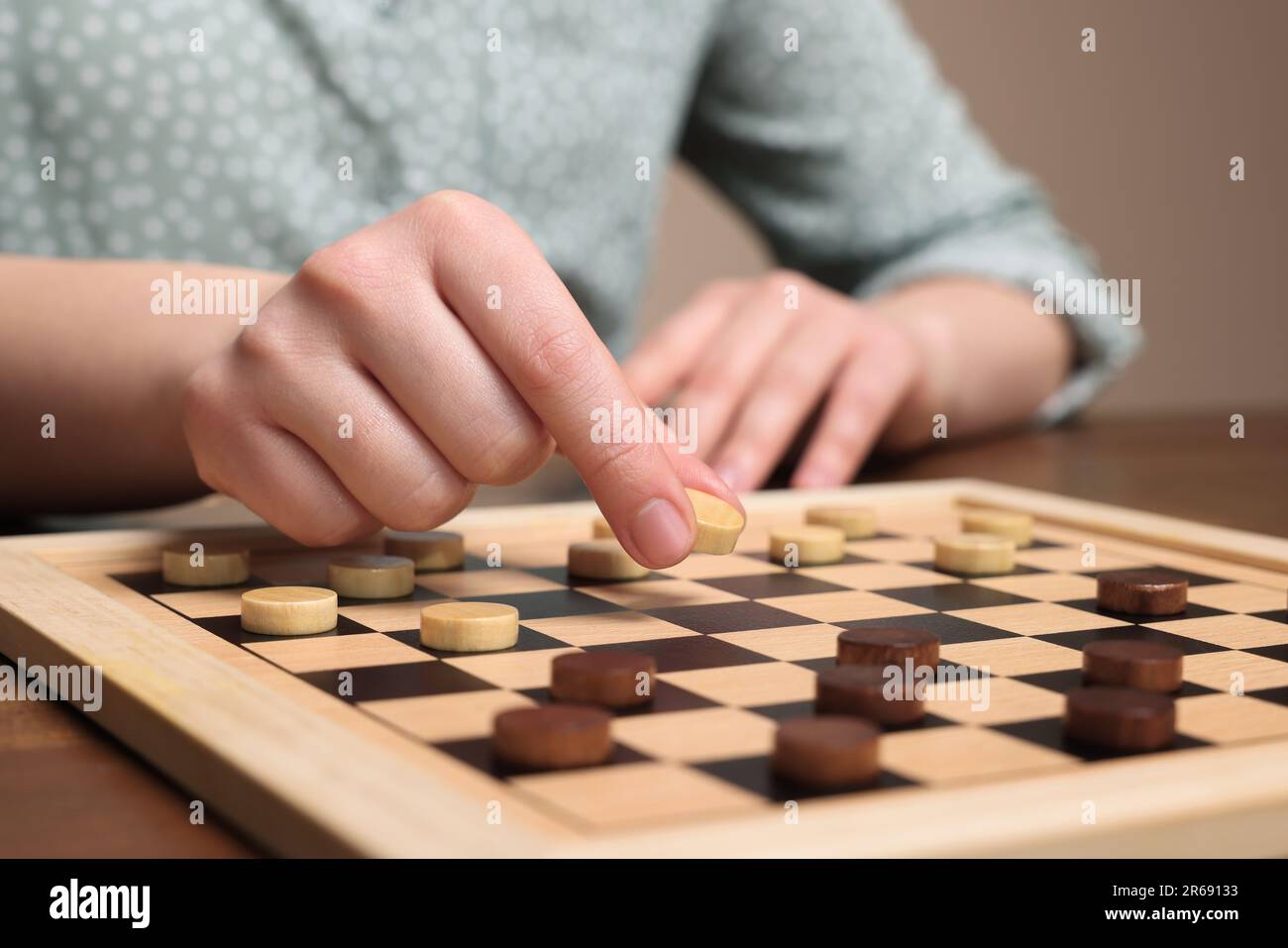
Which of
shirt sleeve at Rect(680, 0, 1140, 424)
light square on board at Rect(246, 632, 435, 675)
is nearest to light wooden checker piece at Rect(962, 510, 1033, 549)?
light square on board at Rect(246, 632, 435, 675)

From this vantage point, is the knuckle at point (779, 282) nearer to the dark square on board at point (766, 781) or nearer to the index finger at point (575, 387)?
the index finger at point (575, 387)

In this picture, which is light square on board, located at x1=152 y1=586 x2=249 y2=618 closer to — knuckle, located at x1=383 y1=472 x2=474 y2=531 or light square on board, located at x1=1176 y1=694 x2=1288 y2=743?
knuckle, located at x1=383 y1=472 x2=474 y2=531

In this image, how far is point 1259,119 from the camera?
3709 mm

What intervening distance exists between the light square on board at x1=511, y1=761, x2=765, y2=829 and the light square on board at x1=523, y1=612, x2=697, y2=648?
20 centimetres

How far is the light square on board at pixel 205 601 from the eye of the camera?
Result: 0.73 m

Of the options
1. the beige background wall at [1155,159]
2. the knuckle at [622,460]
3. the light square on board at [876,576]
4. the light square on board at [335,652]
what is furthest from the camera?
the beige background wall at [1155,159]

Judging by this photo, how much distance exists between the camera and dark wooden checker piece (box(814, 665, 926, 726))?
0.53 m

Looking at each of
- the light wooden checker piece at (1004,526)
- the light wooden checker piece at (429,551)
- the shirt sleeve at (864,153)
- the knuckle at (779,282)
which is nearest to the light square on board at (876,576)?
the light wooden checker piece at (1004,526)

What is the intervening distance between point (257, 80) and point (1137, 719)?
115 centimetres

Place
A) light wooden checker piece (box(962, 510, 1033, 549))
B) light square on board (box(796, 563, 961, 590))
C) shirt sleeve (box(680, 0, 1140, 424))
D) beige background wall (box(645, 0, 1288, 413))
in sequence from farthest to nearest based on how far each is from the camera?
beige background wall (box(645, 0, 1288, 413)) < shirt sleeve (box(680, 0, 1140, 424)) < light wooden checker piece (box(962, 510, 1033, 549)) < light square on board (box(796, 563, 961, 590))

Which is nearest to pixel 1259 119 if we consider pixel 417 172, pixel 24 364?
pixel 417 172

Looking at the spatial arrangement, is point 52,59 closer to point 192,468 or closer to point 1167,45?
point 192,468

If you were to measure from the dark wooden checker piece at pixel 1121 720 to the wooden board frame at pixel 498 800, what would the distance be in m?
0.01

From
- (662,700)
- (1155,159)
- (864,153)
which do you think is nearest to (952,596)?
(662,700)
